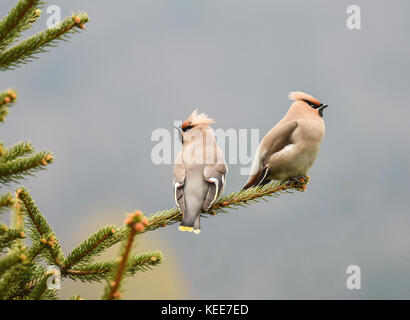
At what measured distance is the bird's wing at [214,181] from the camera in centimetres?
346

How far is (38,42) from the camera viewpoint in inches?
87.7

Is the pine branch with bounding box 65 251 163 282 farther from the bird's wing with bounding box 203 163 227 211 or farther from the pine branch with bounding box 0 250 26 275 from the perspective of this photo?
the bird's wing with bounding box 203 163 227 211

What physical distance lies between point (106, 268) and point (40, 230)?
0.34 metres

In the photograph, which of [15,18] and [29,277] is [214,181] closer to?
[29,277]

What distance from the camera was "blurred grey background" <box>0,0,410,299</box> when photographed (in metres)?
81.2

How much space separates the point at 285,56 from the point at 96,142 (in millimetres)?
66909

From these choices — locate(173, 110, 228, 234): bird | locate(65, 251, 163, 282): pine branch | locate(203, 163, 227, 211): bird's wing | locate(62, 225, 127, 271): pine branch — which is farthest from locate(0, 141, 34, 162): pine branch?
locate(203, 163, 227, 211): bird's wing

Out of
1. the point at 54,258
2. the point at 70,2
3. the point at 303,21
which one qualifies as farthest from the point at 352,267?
the point at 303,21

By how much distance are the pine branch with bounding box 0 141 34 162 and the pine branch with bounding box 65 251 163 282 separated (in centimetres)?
55

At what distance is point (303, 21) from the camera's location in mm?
171750

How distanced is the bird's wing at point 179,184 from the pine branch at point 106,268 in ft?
2.84

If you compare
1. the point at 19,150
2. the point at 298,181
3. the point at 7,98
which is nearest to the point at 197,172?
the point at 298,181

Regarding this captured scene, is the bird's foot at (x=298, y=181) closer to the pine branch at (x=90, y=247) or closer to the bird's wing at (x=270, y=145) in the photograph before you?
the bird's wing at (x=270, y=145)

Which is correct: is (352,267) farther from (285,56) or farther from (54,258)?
(285,56)
